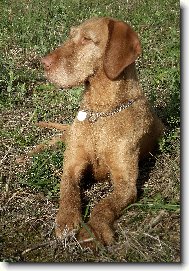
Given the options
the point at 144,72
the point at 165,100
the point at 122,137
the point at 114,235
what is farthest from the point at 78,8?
the point at 114,235

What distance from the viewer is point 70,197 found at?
361cm

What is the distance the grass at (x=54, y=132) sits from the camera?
329 cm

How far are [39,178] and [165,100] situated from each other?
2.01m

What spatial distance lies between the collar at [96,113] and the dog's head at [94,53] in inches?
9.6

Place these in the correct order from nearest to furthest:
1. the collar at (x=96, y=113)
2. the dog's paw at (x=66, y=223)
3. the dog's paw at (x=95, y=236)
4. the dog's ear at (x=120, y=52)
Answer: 1. the dog's paw at (x=95, y=236)
2. the dog's paw at (x=66, y=223)
3. the dog's ear at (x=120, y=52)
4. the collar at (x=96, y=113)

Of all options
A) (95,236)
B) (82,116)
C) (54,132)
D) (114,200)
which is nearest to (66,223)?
(95,236)

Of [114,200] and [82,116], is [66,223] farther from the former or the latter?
[82,116]

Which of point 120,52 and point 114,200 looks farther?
point 120,52

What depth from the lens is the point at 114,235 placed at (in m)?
3.34

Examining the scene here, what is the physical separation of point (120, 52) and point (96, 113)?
52 centimetres

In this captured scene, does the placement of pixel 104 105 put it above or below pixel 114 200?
above

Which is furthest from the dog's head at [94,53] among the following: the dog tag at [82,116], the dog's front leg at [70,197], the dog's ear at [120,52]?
the dog's front leg at [70,197]

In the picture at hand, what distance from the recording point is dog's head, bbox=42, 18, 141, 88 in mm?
3723

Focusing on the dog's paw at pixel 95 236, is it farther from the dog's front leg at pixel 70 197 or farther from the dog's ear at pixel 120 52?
the dog's ear at pixel 120 52
